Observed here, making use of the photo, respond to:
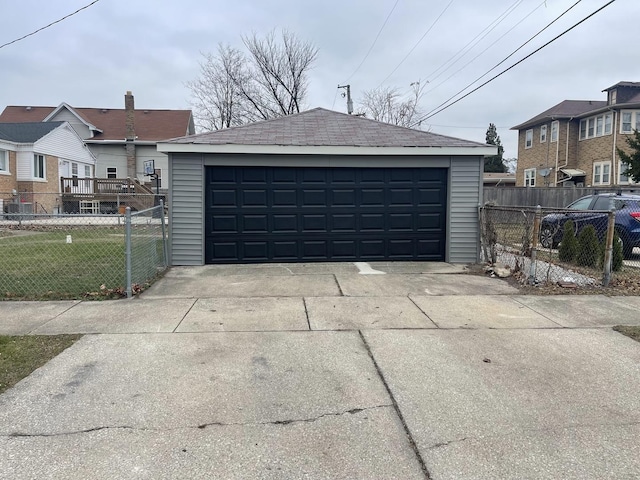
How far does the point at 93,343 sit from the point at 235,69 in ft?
102

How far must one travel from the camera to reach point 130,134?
31281 mm

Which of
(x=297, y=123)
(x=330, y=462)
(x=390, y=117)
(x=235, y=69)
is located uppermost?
(x=235, y=69)

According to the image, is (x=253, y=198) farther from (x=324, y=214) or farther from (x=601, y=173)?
(x=601, y=173)

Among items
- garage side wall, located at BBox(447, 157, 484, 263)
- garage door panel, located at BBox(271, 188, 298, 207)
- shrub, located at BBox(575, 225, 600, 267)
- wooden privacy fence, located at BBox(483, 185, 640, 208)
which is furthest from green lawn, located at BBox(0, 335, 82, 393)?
wooden privacy fence, located at BBox(483, 185, 640, 208)

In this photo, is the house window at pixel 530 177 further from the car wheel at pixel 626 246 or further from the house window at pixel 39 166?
the house window at pixel 39 166

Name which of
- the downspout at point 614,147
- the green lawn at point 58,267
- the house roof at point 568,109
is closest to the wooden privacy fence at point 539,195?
the downspout at point 614,147

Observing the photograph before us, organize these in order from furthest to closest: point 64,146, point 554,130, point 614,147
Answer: point 554,130 → point 64,146 → point 614,147

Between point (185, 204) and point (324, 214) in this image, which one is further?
point (324, 214)

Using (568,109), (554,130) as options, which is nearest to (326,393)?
(554,130)

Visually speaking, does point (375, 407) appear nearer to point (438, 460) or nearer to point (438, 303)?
point (438, 460)

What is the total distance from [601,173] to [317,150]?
2393 centimetres

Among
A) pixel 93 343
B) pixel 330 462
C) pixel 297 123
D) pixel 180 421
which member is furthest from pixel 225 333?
pixel 297 123

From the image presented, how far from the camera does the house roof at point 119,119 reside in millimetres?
32062

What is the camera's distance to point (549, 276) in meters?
7.95
